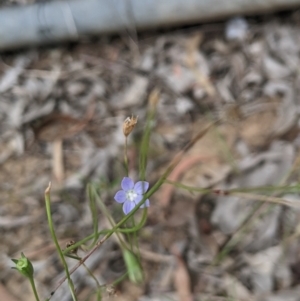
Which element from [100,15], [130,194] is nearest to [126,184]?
[130,194]

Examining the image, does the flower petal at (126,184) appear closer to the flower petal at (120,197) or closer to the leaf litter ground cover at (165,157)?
the flower petal at (120,197)

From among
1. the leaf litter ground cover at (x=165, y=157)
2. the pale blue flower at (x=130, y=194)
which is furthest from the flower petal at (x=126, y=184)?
the leaf litter ground cover at (x=165, y=157)

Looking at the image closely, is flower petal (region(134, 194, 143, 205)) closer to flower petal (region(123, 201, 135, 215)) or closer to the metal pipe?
flower petal (region(123, 201, 135, 215))

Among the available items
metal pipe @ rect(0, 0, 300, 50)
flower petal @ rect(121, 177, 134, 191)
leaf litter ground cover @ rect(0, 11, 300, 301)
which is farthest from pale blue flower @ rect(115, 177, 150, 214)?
metal pipe @ rect(0, 0, 300, 50)

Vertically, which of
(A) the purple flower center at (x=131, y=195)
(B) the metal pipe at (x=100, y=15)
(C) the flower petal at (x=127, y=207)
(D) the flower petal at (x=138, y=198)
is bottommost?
(C) the flower petal at (x=127, y=207)

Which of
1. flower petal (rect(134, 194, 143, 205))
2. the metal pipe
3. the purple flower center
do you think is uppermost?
the metal pipe

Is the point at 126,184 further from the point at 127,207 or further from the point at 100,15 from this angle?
the point at 100,15

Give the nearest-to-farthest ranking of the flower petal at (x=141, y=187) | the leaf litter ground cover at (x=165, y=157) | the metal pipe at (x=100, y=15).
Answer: the flower petal at (x=141, y=187) < the leaf litter ground cover at (x=165, y=157) < the metal pipe at (x=100, y=15)
